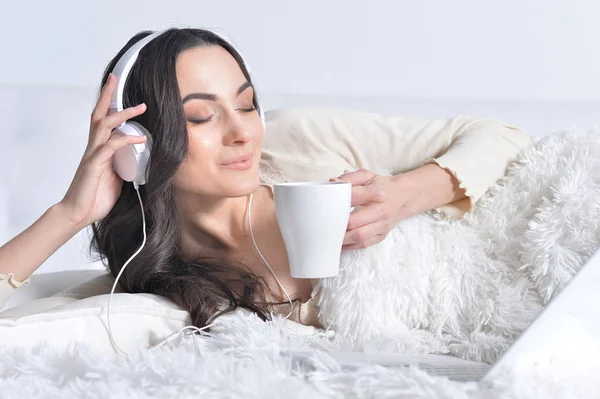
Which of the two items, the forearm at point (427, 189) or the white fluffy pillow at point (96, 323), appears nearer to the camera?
the white fluffy pillow at point (96, 323)

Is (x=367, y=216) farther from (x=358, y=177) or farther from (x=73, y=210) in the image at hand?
(x=73, y=210)

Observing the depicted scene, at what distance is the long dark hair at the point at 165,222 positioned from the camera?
149 cm

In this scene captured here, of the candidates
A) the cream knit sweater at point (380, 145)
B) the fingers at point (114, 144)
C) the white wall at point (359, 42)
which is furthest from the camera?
the white wall at point (359, 42)

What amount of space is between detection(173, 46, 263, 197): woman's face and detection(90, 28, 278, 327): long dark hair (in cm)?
2

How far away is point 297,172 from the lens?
179 centimetres

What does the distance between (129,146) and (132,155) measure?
0.06 feet

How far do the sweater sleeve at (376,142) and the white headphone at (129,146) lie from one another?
41 cm

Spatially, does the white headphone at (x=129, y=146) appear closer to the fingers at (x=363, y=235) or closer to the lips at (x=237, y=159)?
the lips at (x=237, y=159)

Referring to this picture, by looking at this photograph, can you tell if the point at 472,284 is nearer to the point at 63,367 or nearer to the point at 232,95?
the point at 232,95

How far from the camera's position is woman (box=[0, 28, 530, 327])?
1.49 meters

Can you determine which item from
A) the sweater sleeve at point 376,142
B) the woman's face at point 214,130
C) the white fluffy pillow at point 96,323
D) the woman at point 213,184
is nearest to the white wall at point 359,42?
the sweater sleeve at point 376,142

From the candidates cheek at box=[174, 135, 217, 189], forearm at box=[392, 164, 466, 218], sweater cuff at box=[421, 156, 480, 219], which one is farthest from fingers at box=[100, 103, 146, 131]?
sweater cuff at box=[421, 156, 480, 219]

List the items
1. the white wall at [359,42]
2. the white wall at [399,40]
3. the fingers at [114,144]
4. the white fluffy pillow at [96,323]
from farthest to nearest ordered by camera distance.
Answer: the white wall at [399,40]
the white wall at [359,42]
the fingers at [114,144]
the white fluffy pillow at [96,323]

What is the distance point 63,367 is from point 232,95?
2.08ft
